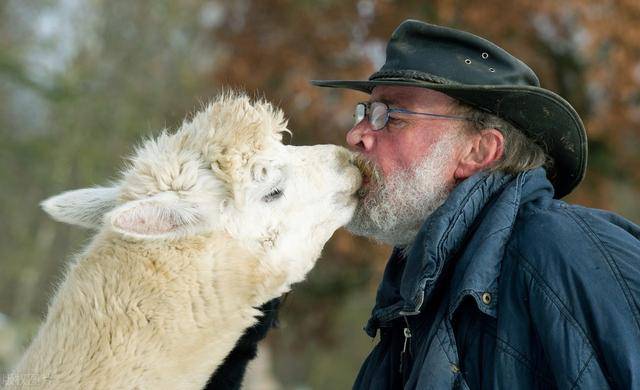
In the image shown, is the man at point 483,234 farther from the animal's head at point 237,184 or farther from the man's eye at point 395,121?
the animal's head at point 237,184

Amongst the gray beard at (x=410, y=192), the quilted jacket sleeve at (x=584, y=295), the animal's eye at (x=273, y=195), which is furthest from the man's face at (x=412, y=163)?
the quilted jacket sleeve at (x=584, y=295)

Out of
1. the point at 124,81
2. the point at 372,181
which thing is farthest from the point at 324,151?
the point at 124,81

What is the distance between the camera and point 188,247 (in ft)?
10.2

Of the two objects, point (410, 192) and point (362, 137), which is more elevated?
point (362, 137)

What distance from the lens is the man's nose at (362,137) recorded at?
3.71 meters

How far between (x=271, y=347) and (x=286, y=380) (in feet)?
19.9

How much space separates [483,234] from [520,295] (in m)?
0.27

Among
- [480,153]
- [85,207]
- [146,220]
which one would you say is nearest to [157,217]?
[146,220]

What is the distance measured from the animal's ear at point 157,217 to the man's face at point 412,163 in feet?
2.77

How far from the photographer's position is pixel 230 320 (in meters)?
3.14

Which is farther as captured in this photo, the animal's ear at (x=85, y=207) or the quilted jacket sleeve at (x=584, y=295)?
the animal's ear at (x=85, y=207)

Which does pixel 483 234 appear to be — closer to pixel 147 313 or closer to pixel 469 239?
pixel 469 239

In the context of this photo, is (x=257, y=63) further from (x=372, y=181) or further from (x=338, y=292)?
(x=372, y=181)

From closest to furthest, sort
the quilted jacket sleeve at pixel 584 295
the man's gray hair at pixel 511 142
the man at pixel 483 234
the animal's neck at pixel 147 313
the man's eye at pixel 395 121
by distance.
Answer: the quilted jacket sleeve at pixel 584 295 → the man at pixel 483 234 → the animal's neck at pixel 147 313 → the man's gray hair at pixel 511 142 → the man's eye at pixel 395 121
